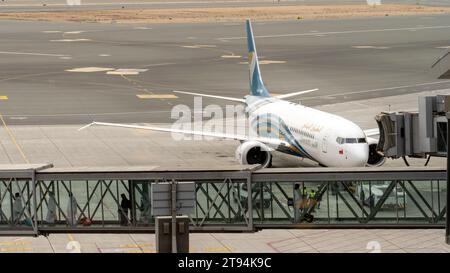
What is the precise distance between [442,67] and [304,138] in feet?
119

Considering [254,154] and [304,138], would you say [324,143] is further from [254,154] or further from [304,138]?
[254,154]

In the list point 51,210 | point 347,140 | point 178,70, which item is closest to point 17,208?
point 51,210

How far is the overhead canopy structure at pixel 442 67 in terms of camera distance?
36406mm

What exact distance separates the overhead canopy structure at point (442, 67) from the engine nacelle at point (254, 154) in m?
37.8

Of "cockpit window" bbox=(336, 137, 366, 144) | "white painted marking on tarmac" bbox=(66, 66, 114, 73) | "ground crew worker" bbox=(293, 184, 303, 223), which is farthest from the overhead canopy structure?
"white painted marking on tarmac" bbox=(66, 66, 114, 73)

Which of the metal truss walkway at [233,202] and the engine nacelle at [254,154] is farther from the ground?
the engine nacelle at [254,154]

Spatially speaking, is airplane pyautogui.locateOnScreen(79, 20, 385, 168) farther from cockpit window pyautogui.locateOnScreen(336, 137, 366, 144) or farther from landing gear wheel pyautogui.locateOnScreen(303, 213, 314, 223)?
landing gear wheel pyautogui.locateOnScreen(303, 213, 314, 223)

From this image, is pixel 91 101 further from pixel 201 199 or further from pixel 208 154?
pixel 201 199

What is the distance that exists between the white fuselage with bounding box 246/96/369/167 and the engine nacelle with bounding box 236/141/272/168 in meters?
1.87

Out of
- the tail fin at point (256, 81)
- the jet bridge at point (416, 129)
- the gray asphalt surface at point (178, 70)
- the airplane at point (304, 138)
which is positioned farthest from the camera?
the gray asphalt surface at point (178, 70)

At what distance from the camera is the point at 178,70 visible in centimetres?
14900

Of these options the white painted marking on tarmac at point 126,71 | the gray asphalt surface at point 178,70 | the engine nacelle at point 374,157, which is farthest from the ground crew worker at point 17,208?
the white painted marking on tarmac at point 126,71

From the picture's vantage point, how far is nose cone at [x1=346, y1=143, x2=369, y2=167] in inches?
2687

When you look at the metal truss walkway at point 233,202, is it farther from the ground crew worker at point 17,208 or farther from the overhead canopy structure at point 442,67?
the overhead canopy structure at point 442,67
